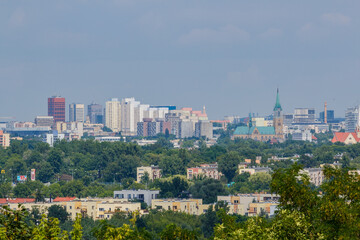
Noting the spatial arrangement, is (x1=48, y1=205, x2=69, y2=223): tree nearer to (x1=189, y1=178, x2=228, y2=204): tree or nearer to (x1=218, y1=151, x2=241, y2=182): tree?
(x1=189, y1=178, x2=228, y2=204): tree

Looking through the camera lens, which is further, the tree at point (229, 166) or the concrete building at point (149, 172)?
the concrete building at point (149, 172)

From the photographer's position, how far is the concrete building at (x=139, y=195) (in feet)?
289

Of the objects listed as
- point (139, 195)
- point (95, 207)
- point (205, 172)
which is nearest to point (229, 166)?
point (205, 172)

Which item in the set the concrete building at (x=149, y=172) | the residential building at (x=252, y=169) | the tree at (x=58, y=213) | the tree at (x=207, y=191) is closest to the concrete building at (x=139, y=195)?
the tree at (x=207, y=191)

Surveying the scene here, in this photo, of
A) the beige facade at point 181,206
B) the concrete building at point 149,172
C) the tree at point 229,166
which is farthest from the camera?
the concrete building at point 149,172

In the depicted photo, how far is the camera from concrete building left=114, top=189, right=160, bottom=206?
8819 centimetres

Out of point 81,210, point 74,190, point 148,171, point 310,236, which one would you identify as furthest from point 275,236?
point 148,171

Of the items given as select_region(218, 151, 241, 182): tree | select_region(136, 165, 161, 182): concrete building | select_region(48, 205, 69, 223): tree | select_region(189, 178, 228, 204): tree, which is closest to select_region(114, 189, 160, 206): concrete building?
select_region(189, 178, 228, 204): tree

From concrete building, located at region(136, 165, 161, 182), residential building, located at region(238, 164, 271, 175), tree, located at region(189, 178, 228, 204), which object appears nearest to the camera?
tree, located at region(189, 178, 228, 204)

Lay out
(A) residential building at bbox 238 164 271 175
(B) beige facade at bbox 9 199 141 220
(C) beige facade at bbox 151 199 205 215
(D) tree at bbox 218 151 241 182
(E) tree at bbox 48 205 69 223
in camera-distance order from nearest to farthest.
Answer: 1. (E) tree at bbox 48 205 69 223
2. (B) beige facade at bbox 9 199 141 220
3. (C) beige facade at bbox 151 199 205 215
4. (A) residential building at bbox 238 164 271 175
5. (D) tree at bbox 218 151 241 182

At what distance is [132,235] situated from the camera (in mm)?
28859

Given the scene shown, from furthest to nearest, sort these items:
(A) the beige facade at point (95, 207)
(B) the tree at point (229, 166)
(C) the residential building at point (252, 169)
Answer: (B) the tree at point (229, 166) → (C) the residential building at point (252, 169) → (A) the beige facade at point (95, 207)

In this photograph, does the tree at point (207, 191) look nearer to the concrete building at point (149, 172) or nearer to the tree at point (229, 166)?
the tree at point (229, 166)

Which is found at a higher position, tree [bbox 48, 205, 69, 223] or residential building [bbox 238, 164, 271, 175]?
residential building [bbox 238, 164, 271, 175]
